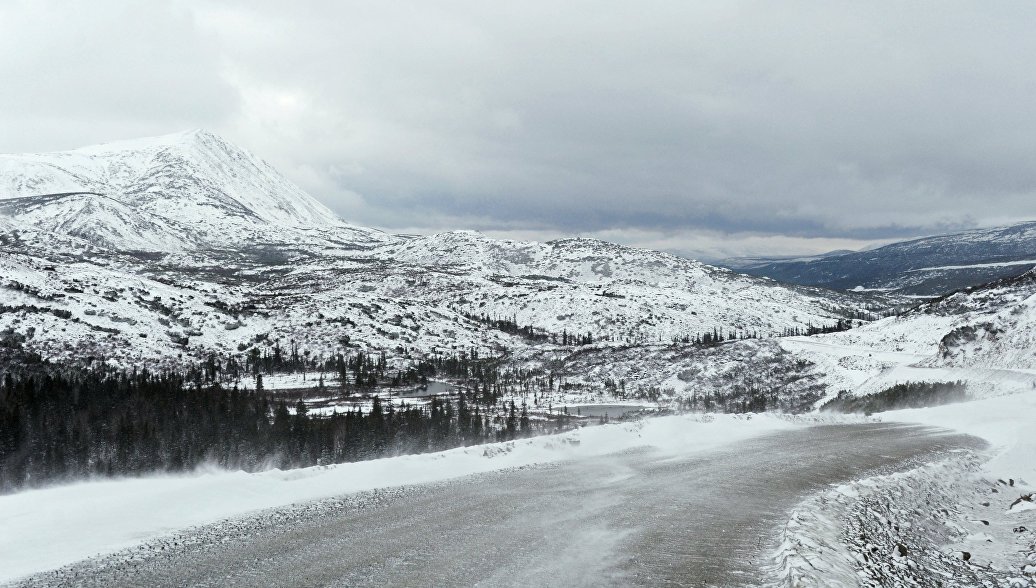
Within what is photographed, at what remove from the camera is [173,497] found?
18.0m

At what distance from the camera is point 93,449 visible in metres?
58.4

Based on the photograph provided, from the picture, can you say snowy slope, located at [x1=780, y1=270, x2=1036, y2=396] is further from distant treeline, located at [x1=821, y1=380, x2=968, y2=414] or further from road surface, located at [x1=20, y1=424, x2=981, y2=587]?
road surface, located at [x1=20, y1=424, x2=981, y2=587]

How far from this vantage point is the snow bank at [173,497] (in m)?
14.8

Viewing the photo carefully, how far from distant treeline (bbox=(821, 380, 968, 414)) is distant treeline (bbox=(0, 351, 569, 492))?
138 feet

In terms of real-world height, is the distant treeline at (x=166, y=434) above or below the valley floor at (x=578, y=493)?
below

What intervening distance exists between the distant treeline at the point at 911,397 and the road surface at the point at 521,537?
48.1 metres

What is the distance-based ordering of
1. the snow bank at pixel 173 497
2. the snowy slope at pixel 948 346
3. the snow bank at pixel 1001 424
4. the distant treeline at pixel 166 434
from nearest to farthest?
the snow bank at pixel 173 497
the snow bank at pixel 1001 424
the distant treeline at pixel 166 434
the snowy slope at pixel 948 346

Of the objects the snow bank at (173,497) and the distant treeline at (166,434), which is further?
the distant treeline at (166,434)

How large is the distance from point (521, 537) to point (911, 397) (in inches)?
2712

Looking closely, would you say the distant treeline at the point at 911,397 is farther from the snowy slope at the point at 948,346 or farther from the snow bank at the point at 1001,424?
the snow bank at the point at 1001,424

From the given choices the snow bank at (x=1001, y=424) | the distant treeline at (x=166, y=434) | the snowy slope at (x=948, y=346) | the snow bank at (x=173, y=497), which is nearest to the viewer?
the snow bank at (x=173, y=497)

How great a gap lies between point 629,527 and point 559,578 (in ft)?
14.7

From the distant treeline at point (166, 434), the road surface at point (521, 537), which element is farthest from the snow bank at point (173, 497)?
the distant treeline at point (166, 434)

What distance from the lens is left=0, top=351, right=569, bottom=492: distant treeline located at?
5356cm
